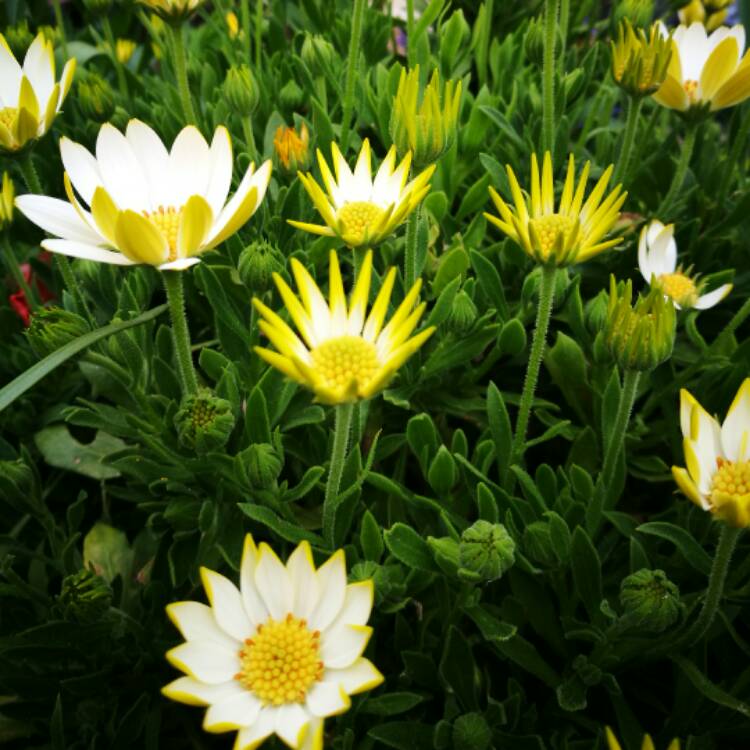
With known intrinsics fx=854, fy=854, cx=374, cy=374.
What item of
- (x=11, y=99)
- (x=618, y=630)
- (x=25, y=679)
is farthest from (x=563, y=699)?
(x=11, y=99)

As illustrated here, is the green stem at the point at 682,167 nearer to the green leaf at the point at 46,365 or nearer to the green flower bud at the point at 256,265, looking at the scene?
the green flower bud at the point at 256,265

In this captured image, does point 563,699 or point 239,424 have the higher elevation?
point 239,424

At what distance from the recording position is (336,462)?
80cm

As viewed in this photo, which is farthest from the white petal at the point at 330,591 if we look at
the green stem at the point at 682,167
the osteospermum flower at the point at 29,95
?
the green stem at the point at 682,167

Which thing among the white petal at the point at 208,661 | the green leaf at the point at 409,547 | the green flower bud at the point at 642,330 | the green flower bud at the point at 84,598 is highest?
the green flower bud at the point at 642,330

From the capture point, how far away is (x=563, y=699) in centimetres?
95

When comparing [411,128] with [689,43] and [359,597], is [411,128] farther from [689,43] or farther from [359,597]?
[689,43]

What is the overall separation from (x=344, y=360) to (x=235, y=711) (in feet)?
1.02

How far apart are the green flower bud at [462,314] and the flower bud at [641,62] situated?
0.36m

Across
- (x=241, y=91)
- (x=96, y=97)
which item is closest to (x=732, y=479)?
(x=241, y=91)

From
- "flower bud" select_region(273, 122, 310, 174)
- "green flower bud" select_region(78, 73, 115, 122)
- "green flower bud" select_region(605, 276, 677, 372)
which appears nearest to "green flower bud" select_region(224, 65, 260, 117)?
"flower bud" select_region(273, 122, 310, 174)

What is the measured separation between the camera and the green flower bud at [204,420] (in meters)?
0.89

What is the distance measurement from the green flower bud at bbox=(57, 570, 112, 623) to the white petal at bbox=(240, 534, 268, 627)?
0.83ft

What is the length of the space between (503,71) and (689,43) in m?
0.31
